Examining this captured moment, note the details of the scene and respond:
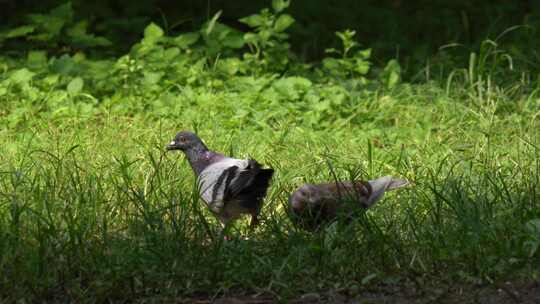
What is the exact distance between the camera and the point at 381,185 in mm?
5723

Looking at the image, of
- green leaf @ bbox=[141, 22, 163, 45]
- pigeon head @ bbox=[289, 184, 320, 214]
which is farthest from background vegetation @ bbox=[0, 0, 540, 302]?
pigeon head @ bbox=[289, 184, 320, 214]

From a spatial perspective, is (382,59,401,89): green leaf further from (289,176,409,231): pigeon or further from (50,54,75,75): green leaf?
(289,176,409,231): pigeon

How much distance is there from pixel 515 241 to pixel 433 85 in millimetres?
3540

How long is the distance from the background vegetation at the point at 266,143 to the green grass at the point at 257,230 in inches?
0.4

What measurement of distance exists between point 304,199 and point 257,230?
311 millimetres

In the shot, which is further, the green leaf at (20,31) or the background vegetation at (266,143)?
the green leaf at (20,31)

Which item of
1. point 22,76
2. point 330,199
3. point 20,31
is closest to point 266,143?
point 330,199

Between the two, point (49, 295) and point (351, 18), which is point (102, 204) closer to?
point (49, 295)

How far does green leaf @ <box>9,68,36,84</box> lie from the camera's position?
8032 millimetres

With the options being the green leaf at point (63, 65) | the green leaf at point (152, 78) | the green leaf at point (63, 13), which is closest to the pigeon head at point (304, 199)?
the green leaf at point (152, 78)

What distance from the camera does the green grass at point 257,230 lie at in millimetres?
4598

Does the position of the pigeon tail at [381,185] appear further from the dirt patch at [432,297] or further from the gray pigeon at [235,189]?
the dirt patch at [432,297]

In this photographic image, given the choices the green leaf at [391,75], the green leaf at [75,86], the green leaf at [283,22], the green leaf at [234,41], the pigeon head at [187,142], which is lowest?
the green leaf at [391,75]

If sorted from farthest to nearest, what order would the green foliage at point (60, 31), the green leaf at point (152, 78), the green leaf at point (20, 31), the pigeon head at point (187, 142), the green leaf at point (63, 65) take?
the green foliage at point (60, 31)
the green leaf at point (20, 31)
the green leaf at point (63, 65)
the green leaf at point (152, 78)
the pigeon head at point (187, 142)
